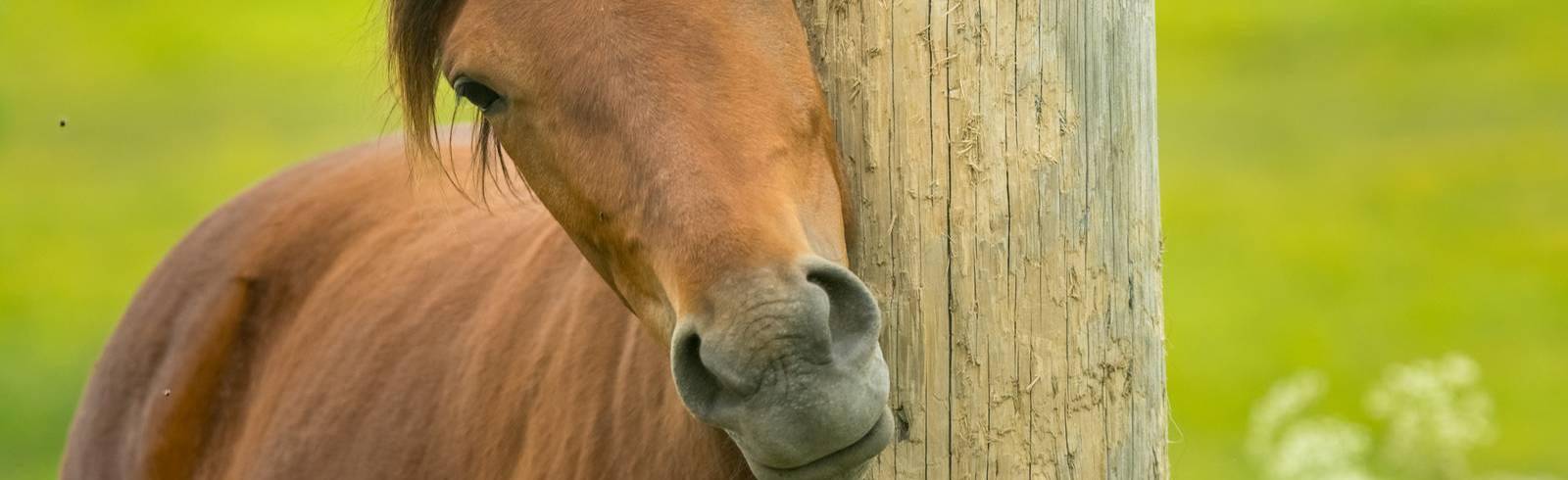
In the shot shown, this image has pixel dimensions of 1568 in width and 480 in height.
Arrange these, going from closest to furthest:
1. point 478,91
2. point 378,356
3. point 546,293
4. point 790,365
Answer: point 790,365, point 478,91, point 546,293, point 378,356

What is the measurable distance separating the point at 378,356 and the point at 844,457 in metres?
1.79

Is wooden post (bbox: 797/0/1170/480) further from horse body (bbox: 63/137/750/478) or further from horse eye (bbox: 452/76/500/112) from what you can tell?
horse eye (bbox: 452/76/500/112)

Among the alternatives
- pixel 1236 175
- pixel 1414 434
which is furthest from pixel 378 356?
pixel 1236 175

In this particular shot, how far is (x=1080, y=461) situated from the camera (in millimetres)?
2395

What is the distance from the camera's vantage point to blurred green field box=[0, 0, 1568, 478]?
10617 mm

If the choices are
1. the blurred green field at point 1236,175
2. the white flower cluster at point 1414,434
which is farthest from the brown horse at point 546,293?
the blurred green field at point 1236,175

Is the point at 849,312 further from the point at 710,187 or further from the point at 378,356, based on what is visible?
the point at 378,356

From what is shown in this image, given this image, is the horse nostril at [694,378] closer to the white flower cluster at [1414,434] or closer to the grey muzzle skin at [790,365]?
the grey muzzle skin at [790,365]

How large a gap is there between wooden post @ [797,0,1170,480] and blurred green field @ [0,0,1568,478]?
696 centimetres

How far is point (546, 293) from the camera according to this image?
306 cm

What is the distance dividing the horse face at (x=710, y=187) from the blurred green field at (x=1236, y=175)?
269 inches

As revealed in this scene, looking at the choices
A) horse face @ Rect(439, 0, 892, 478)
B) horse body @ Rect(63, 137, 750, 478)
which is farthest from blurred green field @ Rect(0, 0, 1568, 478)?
horse face @ Rect(439, 0, 892, 478)

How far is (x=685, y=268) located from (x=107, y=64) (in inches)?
668

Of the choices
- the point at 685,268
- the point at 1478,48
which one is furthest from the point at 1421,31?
the point at 685,268
